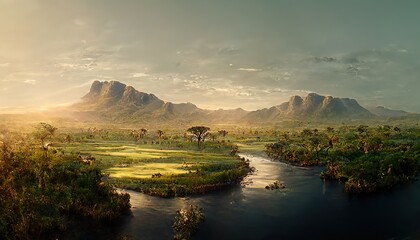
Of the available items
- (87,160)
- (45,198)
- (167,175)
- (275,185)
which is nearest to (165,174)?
(167,175)

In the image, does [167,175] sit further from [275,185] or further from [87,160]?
[87,160]

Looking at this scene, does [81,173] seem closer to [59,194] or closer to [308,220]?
[59,194]

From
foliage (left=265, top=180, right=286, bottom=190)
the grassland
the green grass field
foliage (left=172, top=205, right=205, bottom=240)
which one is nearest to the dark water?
foliage (left=172, top=205, right=205, bottom=240)

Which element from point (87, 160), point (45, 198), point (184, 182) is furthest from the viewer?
point (87, 160)

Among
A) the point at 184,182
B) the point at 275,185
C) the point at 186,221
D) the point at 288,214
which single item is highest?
the point at 184,182

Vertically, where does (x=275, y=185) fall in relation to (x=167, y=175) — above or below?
below

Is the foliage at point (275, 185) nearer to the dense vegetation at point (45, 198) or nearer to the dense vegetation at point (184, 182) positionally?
the dense vegetation at point (184, 182)
